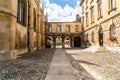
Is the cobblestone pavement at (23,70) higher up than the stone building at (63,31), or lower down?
lower down

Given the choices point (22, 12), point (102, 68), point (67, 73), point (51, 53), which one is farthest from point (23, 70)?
point (22, 12)

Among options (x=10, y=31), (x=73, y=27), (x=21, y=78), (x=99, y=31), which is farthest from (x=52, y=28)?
(x=21, y=78)

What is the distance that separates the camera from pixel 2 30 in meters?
9.34

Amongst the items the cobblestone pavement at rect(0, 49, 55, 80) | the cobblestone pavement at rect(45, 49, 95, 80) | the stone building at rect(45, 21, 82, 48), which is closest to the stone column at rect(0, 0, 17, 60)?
the cobblestone pavement at rect(0, 49, 55, 80)

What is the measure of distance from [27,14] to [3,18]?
7.81 m

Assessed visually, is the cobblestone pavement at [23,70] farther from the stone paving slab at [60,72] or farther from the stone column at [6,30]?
the stone column at [6,30]

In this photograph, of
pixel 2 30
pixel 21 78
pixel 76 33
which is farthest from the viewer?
pixel 76 33

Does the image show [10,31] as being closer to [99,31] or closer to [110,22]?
[110,22]

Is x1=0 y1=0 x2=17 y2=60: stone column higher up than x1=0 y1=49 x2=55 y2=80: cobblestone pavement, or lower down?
higher up

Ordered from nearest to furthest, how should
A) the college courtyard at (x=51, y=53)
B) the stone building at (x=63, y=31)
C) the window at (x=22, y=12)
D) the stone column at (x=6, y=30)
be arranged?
the college courtyard at (x=51, y=53) < the stone column at (x=6, y=30) < the window at (x=22, y=12) < the stone building at (x=63, y=31)

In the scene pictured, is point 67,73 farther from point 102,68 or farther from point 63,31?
point 63,31

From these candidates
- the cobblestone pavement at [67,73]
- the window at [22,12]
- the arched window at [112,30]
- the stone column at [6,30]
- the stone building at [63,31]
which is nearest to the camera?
the cobblestone pavement at [67,73]

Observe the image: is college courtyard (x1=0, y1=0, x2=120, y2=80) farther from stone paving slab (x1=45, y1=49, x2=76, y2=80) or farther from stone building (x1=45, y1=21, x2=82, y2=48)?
stone building (x1=45, y1=21, x2=82, y2=48)

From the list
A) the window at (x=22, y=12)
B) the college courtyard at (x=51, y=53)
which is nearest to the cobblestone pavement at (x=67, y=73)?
the college courtyard at (x=51, y=53)
